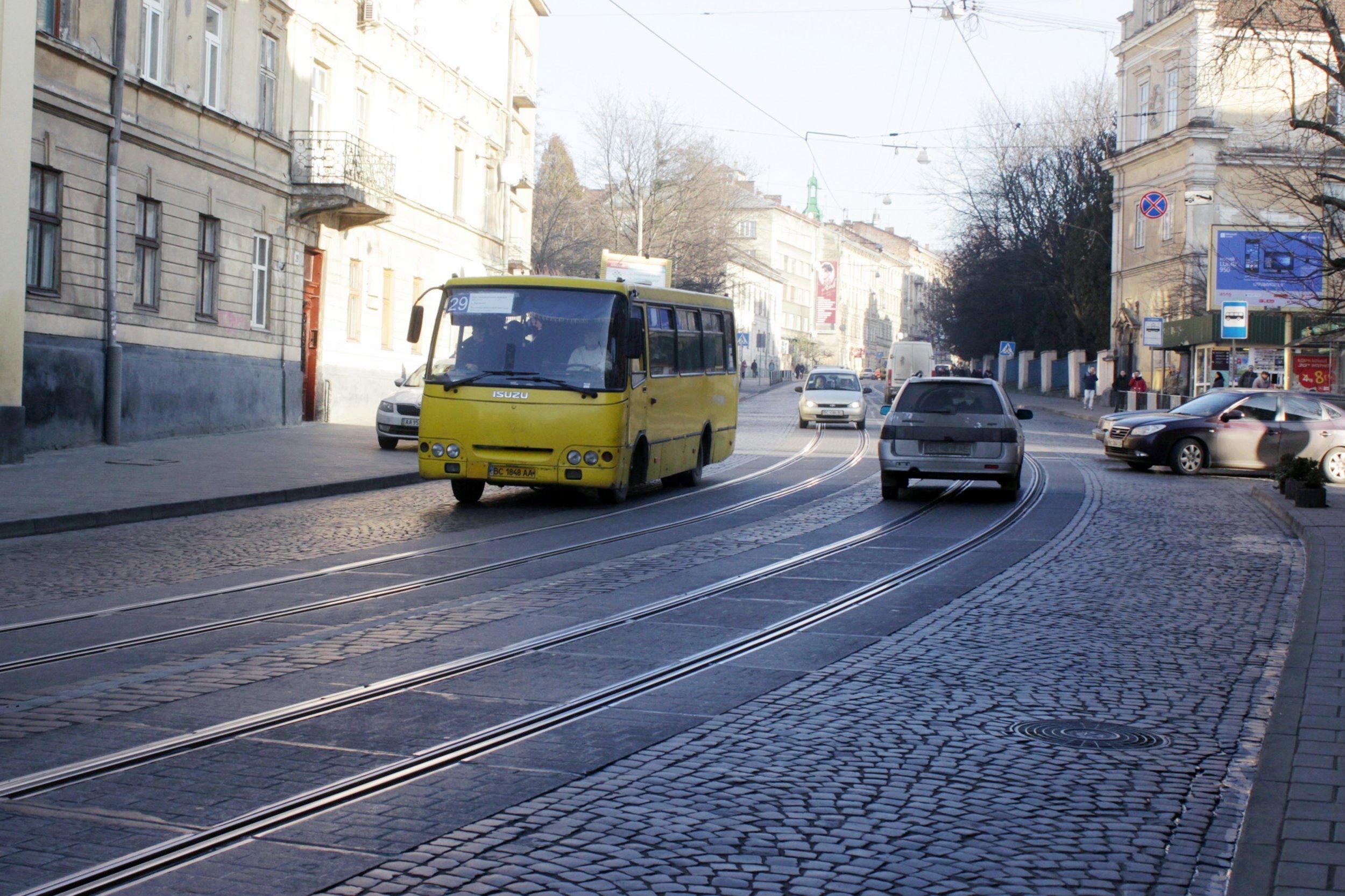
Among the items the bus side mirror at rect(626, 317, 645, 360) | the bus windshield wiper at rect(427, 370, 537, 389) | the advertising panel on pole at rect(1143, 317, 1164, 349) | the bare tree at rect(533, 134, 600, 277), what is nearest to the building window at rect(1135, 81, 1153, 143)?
the advertising panel on pole at rect(1143, 317, 1164, 349)

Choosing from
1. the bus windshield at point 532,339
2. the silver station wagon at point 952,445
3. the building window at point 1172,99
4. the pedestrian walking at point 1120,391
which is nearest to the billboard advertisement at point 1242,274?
the pedestrian walking at point 1120,391

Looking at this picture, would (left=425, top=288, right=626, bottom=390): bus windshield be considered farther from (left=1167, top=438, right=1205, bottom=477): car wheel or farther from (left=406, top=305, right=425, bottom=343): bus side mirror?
(left=1167, top=438, right=1205, bottom=477): car wheel

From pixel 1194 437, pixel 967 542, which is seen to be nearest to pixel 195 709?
pixel 967 542

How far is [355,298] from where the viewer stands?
3406 cm

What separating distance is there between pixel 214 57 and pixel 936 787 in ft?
80.0

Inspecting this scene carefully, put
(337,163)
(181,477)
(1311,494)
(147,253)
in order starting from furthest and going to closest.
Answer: (337,163), (147,253), (181,477), (1311,494)

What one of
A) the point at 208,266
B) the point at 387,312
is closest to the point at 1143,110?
the point at 387,312

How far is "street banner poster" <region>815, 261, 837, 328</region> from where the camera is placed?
143125 millimetres

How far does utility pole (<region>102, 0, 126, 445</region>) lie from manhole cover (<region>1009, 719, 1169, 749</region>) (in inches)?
732

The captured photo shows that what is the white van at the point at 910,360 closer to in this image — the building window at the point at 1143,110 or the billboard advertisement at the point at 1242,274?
the building window at the point at 1143,110

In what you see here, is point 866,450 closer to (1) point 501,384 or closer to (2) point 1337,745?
(1) point 501,384

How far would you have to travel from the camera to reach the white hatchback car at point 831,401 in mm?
37781

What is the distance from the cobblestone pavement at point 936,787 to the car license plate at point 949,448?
28.3 feet

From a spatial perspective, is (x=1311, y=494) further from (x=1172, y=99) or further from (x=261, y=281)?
(x=1172, y=99)
